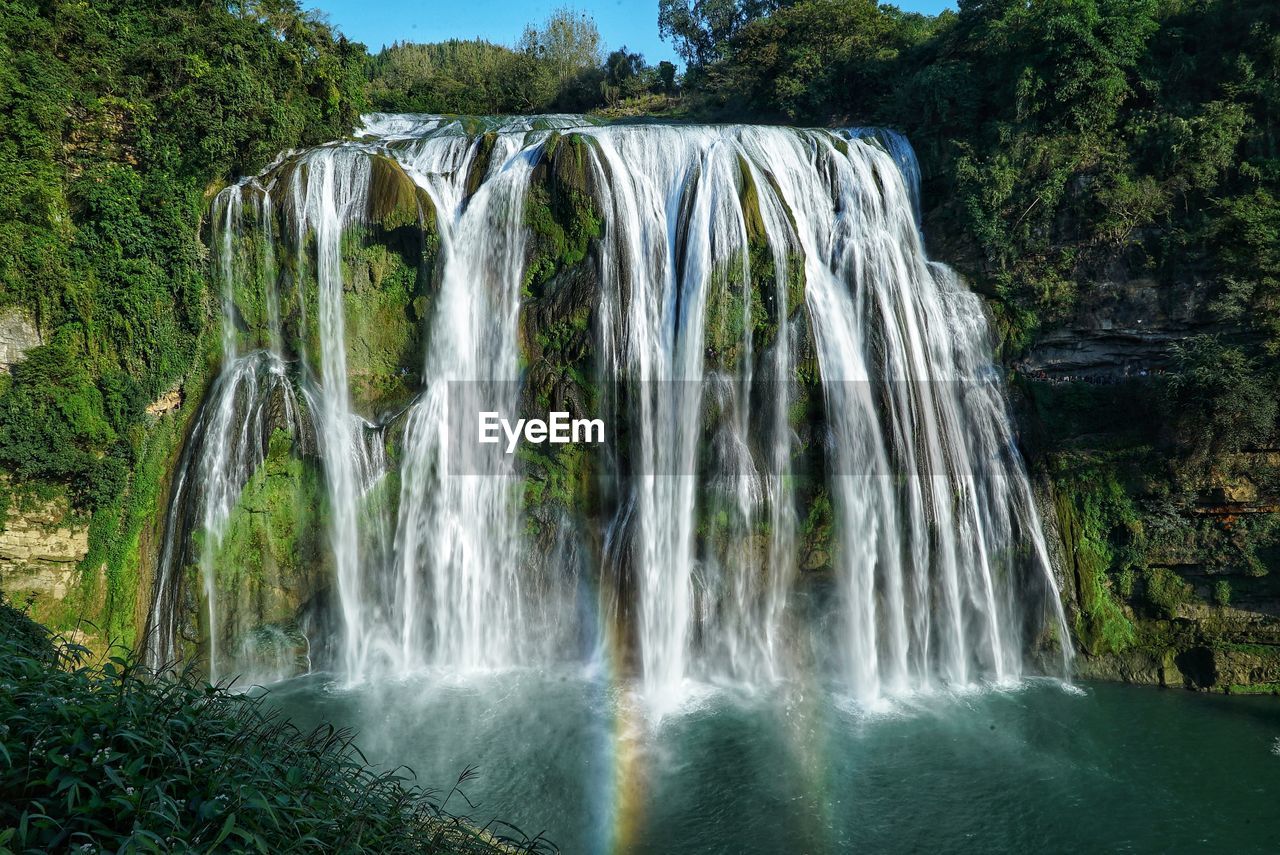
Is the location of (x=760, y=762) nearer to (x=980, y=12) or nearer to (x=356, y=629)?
(x=356, y=629)

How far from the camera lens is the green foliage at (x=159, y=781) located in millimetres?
3570

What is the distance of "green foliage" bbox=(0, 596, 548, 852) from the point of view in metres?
3.57

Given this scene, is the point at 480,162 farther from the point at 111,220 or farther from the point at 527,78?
the point at 527,78

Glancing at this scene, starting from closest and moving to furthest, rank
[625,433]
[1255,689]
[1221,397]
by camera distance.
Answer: [1221,397], [1255,689], [625,433]

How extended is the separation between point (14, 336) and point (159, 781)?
12128 mm

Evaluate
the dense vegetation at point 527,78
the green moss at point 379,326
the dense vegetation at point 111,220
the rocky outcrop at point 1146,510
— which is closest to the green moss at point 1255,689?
the rocky outcrop at point 1146,510

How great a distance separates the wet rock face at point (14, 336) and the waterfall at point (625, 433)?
9.37 feet

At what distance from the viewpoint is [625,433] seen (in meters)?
13.3

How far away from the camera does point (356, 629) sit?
13227 millimetres

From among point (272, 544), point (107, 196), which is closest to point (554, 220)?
point (272, 544)

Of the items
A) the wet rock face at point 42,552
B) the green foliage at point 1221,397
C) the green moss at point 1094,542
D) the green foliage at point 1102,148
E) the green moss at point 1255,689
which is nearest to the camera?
the green foliage at point 1221,397

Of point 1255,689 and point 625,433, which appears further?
point 625,433

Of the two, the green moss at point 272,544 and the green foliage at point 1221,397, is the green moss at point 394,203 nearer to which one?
the green moss at point 272,544

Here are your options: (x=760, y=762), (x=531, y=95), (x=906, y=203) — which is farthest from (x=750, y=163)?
(x=531, y=95)
